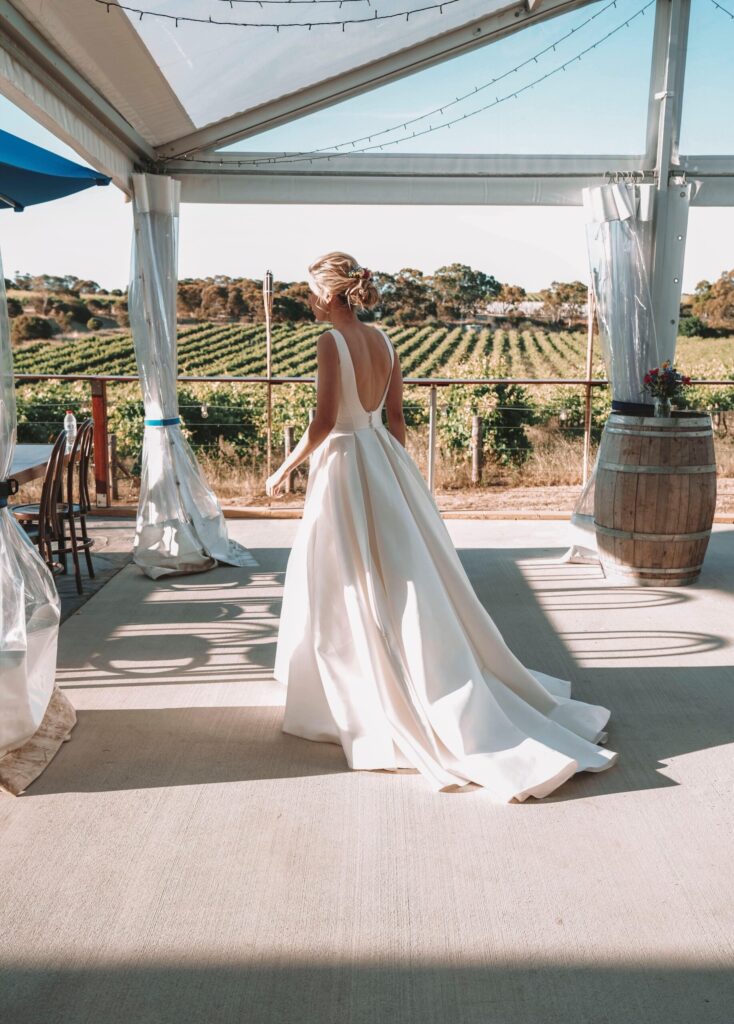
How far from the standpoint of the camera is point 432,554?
109 inches

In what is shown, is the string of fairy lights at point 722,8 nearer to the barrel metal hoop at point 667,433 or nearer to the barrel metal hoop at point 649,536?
the barrel metal hoop at point 667,433

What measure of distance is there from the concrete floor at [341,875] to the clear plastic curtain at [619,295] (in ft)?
6.57

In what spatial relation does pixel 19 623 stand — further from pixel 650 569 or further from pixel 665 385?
pixel 665 385

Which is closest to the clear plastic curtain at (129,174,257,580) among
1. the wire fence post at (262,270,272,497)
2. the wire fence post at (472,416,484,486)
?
the wire fence post at (262,270,272,497)

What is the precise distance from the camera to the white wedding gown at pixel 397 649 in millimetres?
2484

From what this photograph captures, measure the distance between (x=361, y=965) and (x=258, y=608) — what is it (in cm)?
259

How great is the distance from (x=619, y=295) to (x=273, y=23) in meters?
2.37

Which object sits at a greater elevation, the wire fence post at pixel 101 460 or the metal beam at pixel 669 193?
the metal beam at pixel 669 193

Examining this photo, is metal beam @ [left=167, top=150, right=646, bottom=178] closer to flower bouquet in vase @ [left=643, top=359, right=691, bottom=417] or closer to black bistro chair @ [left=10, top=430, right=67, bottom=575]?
flower bouquet in vase @ [left=643, top=359, right=691, bottom=417]

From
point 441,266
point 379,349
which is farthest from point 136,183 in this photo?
point 441,266

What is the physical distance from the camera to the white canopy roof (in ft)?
13.2

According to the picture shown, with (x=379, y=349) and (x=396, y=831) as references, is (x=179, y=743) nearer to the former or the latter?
(x=396, y=831)

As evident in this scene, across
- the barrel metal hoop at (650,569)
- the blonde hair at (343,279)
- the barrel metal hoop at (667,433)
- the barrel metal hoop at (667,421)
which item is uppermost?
the blonde hair at (343,279)

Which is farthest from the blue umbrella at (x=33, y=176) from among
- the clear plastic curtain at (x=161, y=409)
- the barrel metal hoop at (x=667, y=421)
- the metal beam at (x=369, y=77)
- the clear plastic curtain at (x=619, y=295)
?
the clear plastic curtain at (x=619, y=295)
